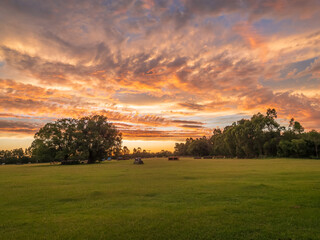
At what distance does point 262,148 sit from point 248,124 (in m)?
11.6

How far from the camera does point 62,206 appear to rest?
9.91 meters

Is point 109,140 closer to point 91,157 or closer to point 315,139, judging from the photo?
point 91,157

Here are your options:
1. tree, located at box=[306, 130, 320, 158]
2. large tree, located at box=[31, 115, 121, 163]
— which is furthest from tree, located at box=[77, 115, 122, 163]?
tree, located at box=[306, 130, 320, 158]

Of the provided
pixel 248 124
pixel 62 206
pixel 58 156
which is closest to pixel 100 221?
pixel 62 206

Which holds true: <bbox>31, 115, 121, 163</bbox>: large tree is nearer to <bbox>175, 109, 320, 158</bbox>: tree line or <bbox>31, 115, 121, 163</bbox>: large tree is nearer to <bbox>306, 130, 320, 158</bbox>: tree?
<bbox>175, 109, 320, 158</bbox>: tree line

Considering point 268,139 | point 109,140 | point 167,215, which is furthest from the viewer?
point 268,139

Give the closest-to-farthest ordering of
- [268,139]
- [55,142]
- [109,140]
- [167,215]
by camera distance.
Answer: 1. [167,215]
2. [55,142]
3. [109,140]
4. [268,139]

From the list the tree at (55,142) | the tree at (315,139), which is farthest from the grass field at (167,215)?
the tree at (315,139)

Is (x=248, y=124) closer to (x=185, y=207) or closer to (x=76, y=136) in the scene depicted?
(x=76, y=136)

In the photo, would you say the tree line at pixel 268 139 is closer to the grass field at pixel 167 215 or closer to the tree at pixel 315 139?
the tree at pixel 315 139

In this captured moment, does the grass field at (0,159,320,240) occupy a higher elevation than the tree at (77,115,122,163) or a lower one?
lower

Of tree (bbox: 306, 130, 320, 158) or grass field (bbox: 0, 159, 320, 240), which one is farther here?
tree (bbox: 306, 130, 320, 158)

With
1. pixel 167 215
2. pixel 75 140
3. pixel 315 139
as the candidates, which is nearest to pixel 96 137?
pixel 75 140

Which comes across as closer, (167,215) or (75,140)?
(167,215)
